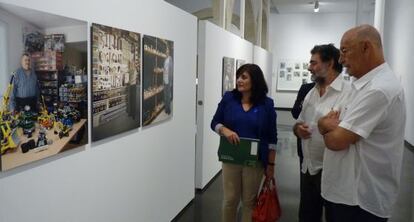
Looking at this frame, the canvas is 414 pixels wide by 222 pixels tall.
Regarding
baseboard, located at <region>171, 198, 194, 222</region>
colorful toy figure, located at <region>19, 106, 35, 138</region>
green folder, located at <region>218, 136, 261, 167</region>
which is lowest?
baseboard, located at <region>171, 198, 194, 222</region>

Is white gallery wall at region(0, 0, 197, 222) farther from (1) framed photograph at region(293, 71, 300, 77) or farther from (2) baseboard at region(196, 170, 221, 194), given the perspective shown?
(1) framed photograph at region(293, 71, 300, 77)

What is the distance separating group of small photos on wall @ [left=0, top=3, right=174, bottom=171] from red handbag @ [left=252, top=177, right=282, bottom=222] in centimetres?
117

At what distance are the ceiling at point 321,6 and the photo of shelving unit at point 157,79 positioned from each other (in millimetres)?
10874

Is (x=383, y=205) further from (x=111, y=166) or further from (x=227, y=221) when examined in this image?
(x=111, y=166)

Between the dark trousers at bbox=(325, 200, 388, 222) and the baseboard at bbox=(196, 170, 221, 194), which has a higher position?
the dark trousers at bbox=(325, 200, 388, 222)

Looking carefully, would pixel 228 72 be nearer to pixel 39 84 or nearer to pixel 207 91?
pixel 207 91

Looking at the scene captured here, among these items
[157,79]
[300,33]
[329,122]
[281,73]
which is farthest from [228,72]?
[300,33]

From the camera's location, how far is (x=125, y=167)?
110 inches

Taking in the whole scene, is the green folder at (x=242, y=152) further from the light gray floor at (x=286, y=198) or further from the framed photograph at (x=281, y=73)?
the framed photograph at (x=281, y=73)

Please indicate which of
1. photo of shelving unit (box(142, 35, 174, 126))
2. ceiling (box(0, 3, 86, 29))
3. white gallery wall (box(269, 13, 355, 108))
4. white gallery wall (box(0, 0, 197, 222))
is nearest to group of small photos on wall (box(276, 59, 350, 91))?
white gallery wall (box(269, 13, 355, 108))

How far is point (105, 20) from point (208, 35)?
8.13ft

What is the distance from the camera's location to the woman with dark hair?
9.63 ft

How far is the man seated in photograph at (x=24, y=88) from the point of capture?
168cm

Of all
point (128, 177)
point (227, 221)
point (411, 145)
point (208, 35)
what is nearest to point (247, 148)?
point (227, 221)
